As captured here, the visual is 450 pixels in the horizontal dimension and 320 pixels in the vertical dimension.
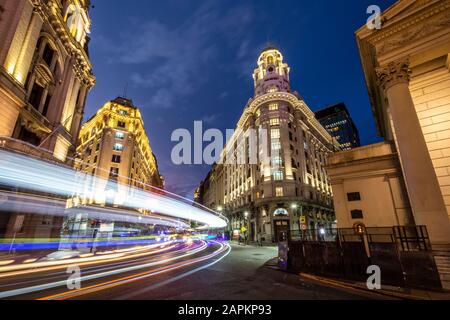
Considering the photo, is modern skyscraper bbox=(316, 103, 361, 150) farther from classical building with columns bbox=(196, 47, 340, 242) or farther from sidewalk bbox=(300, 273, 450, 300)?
sidewalk bbox=(300, 273, 450, 300)

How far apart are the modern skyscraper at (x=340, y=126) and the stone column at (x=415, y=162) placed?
144 meters

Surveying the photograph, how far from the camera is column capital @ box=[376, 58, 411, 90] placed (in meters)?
12.5

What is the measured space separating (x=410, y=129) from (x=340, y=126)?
15436 centimetres

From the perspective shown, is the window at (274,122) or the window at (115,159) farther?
the window at (115,159)

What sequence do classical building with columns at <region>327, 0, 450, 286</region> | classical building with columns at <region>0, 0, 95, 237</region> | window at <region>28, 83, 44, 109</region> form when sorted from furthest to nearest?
window at <region>28, 83, 44, 109</region>, classical building with columns at <region>0, 0, 95, 237</region>, classical building with columns at <region>327, 0, 450, 286</region>

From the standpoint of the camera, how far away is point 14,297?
6117mm

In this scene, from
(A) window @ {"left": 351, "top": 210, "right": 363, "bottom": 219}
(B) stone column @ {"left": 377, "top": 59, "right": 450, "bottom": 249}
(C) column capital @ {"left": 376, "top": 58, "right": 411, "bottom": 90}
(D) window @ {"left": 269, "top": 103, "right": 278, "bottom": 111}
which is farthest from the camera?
(D) window @ {"left": 269, "top": 103, "right": 278, "bottom": 111}

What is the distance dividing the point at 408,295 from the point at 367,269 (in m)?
2.13

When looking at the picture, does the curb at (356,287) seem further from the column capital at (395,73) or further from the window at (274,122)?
the window at (274,122)

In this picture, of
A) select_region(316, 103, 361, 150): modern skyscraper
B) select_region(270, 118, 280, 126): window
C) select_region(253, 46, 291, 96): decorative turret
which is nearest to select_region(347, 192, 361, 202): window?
select_region(270, 118, 280, 126): window

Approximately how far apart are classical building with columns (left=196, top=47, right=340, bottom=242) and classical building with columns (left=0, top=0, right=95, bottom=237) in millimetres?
37494

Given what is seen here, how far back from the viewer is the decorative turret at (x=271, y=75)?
5812 cm

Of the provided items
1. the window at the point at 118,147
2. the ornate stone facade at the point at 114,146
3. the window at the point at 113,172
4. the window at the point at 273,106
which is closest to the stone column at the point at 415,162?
the window at the point at 273,106

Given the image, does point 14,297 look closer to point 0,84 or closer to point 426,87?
point 0,84
